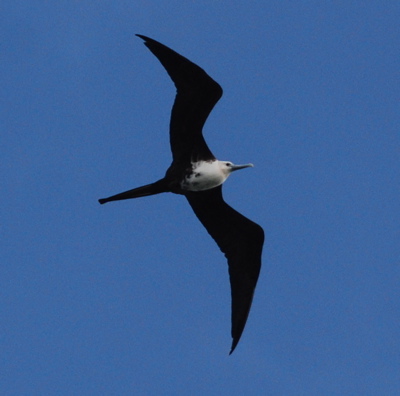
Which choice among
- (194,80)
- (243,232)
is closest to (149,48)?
(194,80)

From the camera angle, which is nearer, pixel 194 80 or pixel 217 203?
pixel 194 80

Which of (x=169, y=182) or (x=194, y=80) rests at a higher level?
(x=194, y=80)

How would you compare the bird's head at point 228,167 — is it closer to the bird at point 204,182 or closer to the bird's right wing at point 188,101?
the bird at point 204,182

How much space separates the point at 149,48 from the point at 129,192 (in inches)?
87.3

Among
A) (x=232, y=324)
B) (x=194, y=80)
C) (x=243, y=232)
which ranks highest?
(x=194, y=80)

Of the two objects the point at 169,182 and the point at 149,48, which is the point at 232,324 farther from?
the point at 149,48

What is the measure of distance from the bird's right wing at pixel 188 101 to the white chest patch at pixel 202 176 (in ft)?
0.39

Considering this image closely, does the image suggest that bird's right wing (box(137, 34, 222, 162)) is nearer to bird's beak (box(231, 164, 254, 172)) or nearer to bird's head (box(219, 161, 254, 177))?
bird's head (box(219, 161, 254, 177))

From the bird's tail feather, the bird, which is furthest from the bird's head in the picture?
the bird's tail feather

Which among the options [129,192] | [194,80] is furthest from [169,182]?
[194,80]

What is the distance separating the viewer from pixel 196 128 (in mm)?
16531

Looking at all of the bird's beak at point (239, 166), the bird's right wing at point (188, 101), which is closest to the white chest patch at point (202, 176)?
the bird's right wing at point (188, 101)

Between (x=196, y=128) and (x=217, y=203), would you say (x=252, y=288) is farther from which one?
(x=196, y=128)

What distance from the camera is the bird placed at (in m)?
16.1
